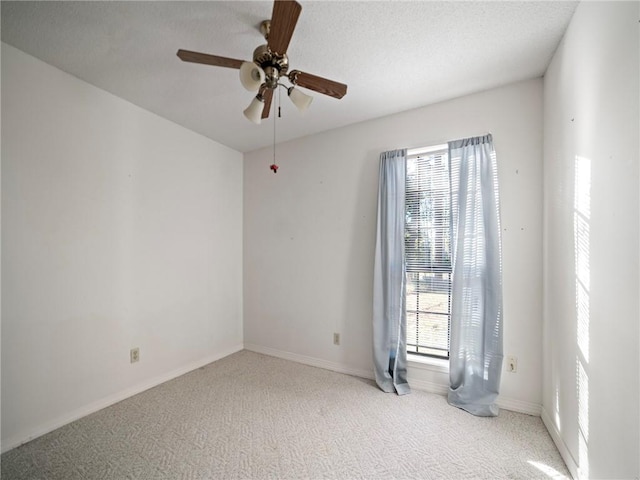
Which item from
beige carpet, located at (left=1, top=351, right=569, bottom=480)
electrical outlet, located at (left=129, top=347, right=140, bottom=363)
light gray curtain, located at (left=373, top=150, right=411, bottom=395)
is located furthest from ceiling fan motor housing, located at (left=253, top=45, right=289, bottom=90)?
electrical outlet, located at (left=129, top=347, right=140, bottom=363)

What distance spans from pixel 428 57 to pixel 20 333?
3.22 metres

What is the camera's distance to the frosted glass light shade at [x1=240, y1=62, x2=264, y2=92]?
1436 millimetres

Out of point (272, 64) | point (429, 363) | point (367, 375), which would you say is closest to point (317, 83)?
point (272, 64)

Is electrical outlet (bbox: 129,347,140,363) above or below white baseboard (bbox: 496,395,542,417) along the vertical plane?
above

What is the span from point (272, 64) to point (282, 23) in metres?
0.28

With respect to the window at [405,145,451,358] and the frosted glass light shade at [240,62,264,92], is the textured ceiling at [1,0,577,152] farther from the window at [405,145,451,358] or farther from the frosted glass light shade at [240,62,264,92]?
the window at [405,145,451,358]

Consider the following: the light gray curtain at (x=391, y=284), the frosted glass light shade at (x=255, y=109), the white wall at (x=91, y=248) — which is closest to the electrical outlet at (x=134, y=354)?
the white wall at (x=91, y=248)

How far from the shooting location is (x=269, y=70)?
1.57m

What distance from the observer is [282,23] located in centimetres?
129

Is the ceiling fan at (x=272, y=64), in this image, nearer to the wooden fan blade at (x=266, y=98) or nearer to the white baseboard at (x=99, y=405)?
the wooden fan blade at (x=266, y=98)

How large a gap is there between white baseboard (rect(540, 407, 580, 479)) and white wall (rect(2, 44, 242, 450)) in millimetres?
3072

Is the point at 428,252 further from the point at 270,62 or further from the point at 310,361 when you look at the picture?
the point at 270,62

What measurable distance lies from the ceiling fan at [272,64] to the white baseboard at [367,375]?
2431 millimetres

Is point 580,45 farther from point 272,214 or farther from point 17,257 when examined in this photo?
point 17,257
